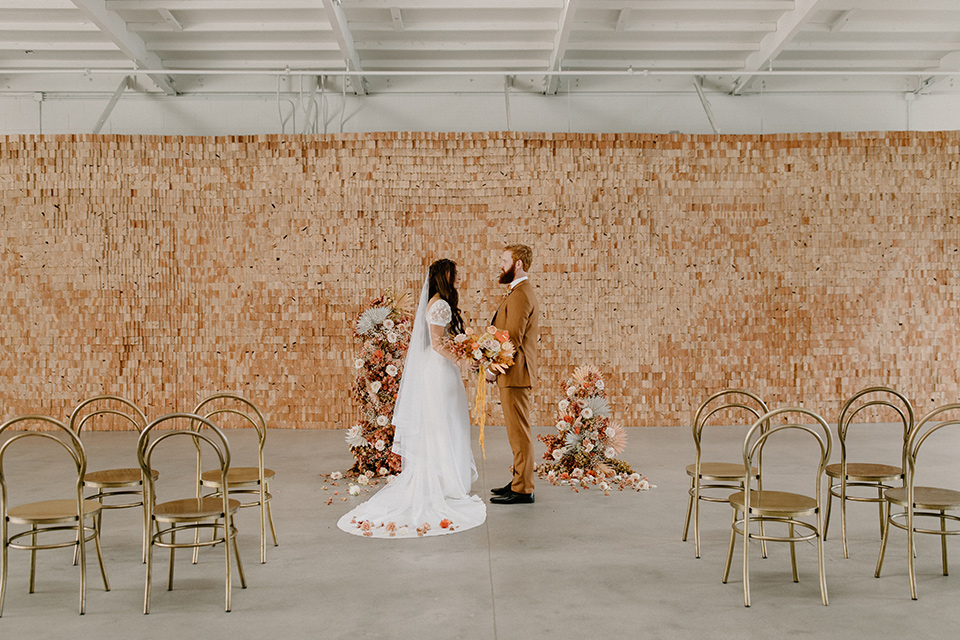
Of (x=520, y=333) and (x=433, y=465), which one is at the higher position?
(x=520, y=333)

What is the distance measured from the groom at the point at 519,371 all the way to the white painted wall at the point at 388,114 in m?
5.20

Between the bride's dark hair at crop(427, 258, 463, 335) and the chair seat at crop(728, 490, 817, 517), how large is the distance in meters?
2.42

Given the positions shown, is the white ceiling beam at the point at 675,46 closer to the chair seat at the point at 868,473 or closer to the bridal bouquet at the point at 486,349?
the bridal bouquet at the point at 486,349

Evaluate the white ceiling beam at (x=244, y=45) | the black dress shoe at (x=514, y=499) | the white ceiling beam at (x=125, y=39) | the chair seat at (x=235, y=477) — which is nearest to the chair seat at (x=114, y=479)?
the chair seat at (x=235, y=477)

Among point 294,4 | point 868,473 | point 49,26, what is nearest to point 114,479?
point 868,473

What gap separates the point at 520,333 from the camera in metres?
5.70

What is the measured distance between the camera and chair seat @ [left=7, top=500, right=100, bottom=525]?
3742mm

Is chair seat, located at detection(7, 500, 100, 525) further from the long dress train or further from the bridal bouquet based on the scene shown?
the bridal bouquet

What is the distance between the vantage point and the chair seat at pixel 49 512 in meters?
3.74

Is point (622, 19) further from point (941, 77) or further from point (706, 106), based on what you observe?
point (941, 77)

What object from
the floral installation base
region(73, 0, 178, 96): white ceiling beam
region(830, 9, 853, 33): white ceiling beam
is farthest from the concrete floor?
region(830, 9, 853, 33): white ceiling beam

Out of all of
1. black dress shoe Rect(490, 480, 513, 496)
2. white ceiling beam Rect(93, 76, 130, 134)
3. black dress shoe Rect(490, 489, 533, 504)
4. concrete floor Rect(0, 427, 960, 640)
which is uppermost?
white ceiling beam Rect(93, 76, 130, 134)

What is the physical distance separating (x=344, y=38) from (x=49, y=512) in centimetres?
656

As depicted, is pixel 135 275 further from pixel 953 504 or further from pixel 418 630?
pixel 953 504
